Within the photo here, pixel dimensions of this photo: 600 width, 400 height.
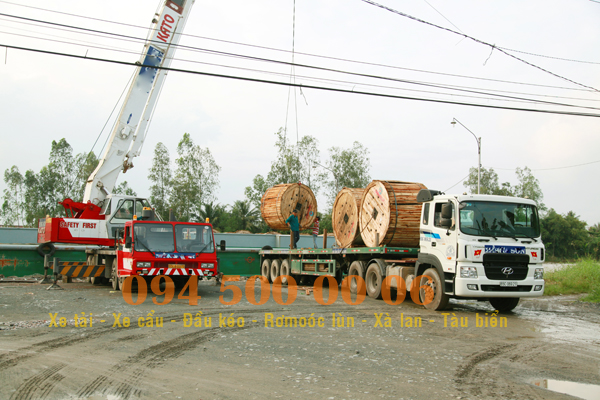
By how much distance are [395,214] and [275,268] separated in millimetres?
7312

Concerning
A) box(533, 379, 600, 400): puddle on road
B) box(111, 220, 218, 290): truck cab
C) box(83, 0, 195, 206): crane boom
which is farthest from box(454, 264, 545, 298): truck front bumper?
box(83, 0, 195, 206): crane boom

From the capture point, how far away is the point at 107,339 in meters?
7.77

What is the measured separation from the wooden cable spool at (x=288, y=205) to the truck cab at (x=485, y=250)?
7.89m

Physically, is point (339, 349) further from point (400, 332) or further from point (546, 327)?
point (546, 327)

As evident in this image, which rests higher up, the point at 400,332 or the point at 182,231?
the point at 182,231

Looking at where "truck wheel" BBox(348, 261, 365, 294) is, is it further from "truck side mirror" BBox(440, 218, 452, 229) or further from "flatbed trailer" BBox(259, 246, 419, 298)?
"truck side mirror" BBox(440, 218, 452, 229)

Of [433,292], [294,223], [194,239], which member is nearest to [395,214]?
[433,292]

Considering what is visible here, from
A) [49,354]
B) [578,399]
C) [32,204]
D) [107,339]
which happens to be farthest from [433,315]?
[32,204]

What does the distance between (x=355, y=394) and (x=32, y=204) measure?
53.8 meters

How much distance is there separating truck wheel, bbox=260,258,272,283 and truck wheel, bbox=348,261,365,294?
18.7 ft

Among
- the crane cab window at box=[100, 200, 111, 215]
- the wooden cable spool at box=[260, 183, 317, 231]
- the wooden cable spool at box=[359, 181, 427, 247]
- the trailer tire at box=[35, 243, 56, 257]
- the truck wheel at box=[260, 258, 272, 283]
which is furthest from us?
the truck wheel at box=[260, 258, 272, 283]

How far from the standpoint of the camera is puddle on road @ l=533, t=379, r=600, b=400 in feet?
17.4

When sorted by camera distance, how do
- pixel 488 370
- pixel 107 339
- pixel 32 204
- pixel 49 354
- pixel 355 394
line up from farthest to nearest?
pixel 32 204, pixel 107 339, pixel 49 354, pixel 488 370, pixel 355 394

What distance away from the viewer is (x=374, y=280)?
1356 cm
